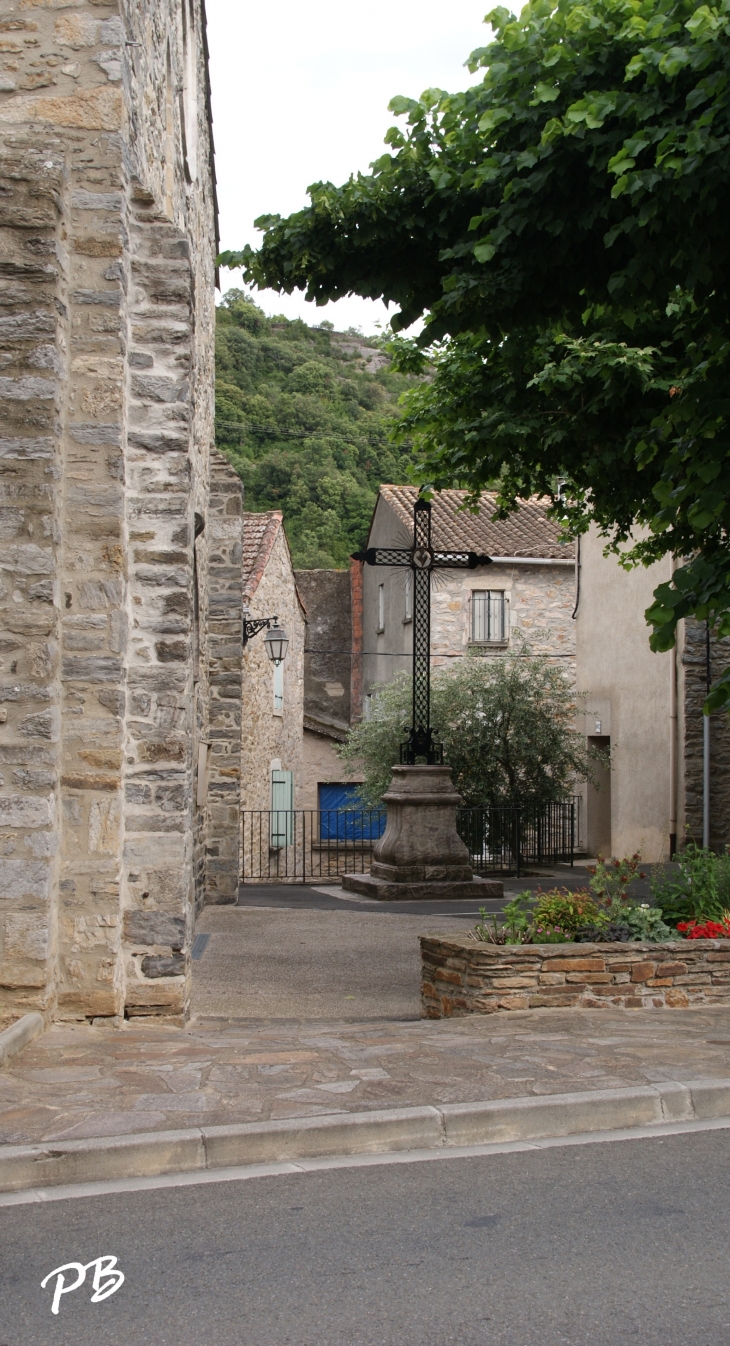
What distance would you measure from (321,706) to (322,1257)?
105 feet

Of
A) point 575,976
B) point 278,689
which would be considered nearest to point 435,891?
point 575,976

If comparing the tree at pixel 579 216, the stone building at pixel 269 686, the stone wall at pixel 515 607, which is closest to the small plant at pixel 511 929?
the tree at pixel 579 216

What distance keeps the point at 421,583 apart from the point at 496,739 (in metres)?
5.78

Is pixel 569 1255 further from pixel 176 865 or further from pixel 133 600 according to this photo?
pixel 133 600

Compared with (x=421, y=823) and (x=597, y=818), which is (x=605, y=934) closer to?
(x=421, y=823)

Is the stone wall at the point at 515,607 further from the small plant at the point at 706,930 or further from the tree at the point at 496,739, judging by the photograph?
the small plant at the point at 706,930

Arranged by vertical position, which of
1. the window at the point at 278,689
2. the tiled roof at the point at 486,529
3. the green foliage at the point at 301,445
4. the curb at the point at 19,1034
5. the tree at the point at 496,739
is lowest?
the curb at the point at 19,1034

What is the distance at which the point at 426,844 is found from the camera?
15469mm

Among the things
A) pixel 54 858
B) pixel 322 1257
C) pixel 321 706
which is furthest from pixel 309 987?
pixel 321 706

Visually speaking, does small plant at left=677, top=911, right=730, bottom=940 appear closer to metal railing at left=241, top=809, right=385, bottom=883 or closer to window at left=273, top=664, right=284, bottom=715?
metal railing at left=241, top=809, right=385, bottom=883

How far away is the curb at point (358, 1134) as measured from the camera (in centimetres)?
434

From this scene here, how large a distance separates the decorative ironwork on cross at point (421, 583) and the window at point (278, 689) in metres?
7.80

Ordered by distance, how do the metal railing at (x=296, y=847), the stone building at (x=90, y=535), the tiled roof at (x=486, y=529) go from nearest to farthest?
the stone building at (x=90, y=535) → the metal railing at (x=296, y=847) → the tiled roof at (x=486, y=529)

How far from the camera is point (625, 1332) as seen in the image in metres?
3.17
